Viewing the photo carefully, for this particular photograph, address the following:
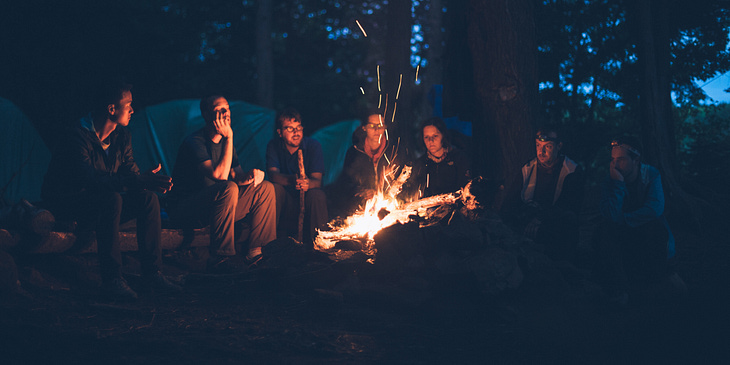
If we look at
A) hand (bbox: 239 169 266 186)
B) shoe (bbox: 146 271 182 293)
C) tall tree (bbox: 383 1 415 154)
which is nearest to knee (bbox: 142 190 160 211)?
shoe (bbox: 146 271 182 293)

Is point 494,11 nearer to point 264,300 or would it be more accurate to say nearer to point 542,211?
point 542,211

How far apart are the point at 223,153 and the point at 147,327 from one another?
2156 millimetres

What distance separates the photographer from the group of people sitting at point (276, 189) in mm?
4629

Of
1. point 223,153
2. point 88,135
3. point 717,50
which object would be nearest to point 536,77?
point 223,153

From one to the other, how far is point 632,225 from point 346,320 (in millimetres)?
2480

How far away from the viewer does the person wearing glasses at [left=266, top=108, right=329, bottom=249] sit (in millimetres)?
6062

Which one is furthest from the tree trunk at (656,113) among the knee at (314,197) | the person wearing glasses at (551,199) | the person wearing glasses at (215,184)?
the person wearing glasses at (215,184)

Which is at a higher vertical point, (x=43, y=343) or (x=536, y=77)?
(x=536, y=77)

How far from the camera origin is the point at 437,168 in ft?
20.1

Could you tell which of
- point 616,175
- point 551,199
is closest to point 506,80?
point 551,199

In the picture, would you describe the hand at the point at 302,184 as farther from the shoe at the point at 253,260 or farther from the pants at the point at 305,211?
the shoe at the point at 253,260

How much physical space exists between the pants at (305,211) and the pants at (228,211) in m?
0.28

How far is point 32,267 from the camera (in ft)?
16.2

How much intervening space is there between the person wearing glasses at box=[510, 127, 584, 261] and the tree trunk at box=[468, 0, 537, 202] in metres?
0.84
